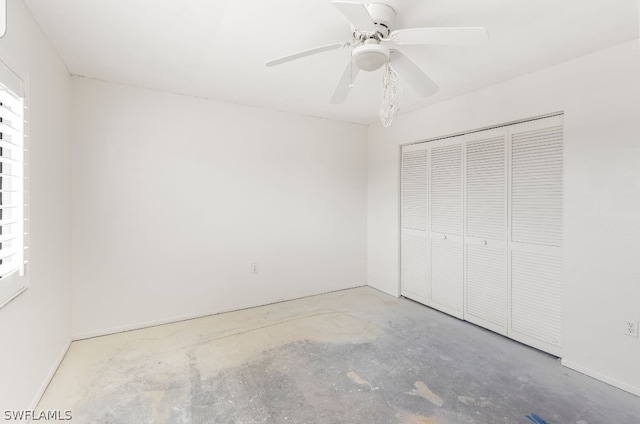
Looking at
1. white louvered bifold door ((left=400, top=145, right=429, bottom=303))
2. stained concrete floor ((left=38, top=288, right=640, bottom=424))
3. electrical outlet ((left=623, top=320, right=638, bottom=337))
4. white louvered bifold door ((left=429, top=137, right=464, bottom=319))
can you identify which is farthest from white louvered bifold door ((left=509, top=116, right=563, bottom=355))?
white louvered bifold door ((left=400, top=145, right=429, bottom=303))

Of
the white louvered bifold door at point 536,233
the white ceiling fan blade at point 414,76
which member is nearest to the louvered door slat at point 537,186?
the white louvered bifold door at point 536,233

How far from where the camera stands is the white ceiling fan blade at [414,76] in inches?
71.0

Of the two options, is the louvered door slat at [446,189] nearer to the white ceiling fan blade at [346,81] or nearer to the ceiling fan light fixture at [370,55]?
the white ceiling fan blade at [346,81]

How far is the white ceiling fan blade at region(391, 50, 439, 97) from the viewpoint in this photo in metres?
1.80

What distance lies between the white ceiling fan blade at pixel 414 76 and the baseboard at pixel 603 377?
234cm

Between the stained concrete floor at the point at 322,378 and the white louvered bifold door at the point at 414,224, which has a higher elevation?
the white louvered bifold door at the point at 414,224

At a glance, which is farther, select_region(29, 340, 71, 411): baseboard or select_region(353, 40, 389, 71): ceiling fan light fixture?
select_region(29, 340, 71, 411): baseboard

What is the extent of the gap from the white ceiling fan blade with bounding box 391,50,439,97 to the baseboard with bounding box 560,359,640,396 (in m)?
2.34

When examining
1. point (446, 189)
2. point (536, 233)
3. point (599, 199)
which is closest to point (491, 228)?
point (536, 233)

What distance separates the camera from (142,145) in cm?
298

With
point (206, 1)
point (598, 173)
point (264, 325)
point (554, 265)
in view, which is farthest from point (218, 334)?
point (598, 173)

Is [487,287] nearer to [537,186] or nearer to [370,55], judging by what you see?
[537,186]

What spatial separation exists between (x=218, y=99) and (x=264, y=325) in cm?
249

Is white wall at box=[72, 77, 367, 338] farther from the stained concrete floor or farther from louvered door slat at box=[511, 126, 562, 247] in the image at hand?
louvered door slat at box=[511, 126, 562, 247]
